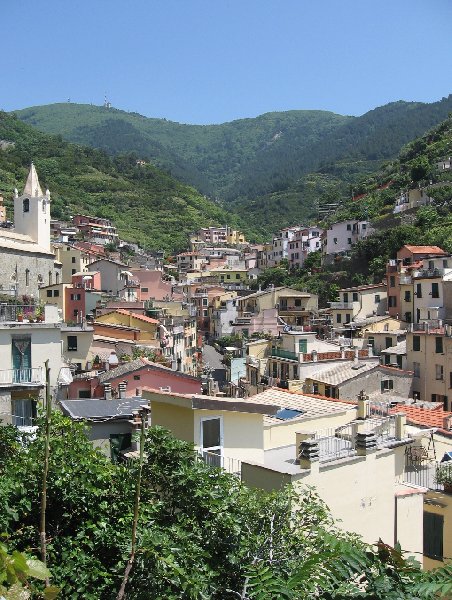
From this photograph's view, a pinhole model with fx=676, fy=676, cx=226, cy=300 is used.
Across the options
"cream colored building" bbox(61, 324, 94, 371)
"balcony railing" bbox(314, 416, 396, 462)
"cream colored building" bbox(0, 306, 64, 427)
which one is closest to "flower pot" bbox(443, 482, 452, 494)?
"balcony railing" bbox(314, 416, 396, 462)

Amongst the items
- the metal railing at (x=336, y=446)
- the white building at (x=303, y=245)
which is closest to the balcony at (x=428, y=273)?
the metal railing at (x=336, y=446)

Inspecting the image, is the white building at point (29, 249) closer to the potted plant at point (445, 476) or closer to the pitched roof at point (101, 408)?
the pitched roof at point (101, 408)

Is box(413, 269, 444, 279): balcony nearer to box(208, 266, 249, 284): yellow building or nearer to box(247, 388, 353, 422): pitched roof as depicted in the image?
box(247, 388, 353, 422): pitched roof

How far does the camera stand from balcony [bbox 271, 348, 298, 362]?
3441cm

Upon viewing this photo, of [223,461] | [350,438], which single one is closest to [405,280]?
[350,438]

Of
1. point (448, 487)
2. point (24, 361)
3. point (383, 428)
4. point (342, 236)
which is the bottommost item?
point (448, 487)

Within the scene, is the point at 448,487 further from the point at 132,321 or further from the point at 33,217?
the point at 33,217

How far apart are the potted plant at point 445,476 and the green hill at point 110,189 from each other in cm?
9519

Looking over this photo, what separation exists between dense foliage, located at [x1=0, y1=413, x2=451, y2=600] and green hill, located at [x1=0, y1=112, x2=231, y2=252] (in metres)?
96.5

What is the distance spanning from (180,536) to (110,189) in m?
138

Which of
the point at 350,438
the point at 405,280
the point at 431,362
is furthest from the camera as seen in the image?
the point at 405,280

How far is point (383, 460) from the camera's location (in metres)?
11.0

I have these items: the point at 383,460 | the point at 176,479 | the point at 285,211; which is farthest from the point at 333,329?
the point at 285,211

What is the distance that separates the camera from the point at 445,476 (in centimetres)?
1189
